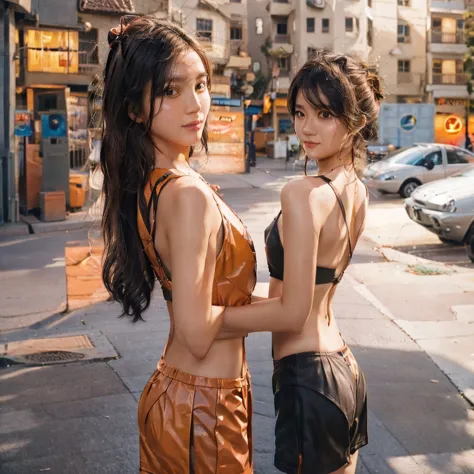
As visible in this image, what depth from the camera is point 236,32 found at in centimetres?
4775

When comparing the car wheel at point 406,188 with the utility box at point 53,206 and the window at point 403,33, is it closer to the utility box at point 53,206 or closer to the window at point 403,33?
the utility box at point 53,206

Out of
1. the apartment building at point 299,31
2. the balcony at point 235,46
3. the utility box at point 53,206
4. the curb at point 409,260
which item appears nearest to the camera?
the curb at point 409,260

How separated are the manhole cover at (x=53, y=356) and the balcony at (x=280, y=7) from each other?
45.8 m

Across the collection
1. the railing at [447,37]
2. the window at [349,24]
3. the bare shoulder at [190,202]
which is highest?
the window at [349,24]

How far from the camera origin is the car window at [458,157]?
1923cm

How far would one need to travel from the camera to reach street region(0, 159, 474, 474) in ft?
13.8

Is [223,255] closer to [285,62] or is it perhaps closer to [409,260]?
[409,260]

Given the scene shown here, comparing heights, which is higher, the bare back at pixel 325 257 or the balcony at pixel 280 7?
the balcony at pixel 280 7

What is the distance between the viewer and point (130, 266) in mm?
2297

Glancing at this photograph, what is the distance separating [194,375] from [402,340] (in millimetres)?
4733

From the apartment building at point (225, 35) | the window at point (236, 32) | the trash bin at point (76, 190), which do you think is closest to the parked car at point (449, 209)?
the trash bin at point (76, 190)

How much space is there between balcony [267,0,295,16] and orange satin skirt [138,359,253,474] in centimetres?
4922

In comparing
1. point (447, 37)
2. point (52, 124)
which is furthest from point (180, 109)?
point (447, 37)

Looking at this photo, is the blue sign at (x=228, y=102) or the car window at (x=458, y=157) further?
the blue sign at (x=228, y=102)
